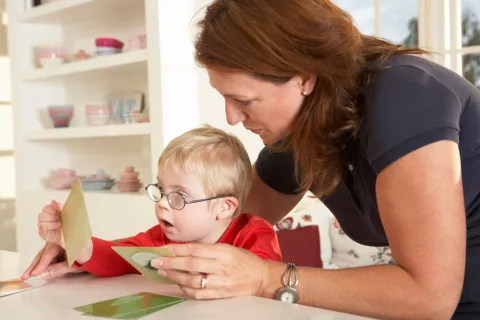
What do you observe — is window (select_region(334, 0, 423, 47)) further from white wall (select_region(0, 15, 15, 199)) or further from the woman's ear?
white wall (select_region(0, 15, 15, 199))

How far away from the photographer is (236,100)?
4.32ft

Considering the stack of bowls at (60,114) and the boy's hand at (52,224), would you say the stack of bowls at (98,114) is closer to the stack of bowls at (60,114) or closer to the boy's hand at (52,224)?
the stack of bowls at (60,114)

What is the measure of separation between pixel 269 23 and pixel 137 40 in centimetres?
230

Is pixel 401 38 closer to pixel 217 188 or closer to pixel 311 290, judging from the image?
pixel 217 188

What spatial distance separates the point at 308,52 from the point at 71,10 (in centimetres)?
289

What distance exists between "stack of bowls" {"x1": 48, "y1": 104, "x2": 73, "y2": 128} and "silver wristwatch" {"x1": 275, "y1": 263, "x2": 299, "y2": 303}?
309cm

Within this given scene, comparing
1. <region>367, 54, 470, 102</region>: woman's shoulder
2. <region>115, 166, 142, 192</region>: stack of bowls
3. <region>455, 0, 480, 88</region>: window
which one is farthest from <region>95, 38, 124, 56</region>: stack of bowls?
<region>367, 54, 470, 102</region>: woman's shoulder

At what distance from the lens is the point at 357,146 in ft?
4.15

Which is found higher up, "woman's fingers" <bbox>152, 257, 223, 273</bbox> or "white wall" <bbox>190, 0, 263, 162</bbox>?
"white wall" <bbox>190, 0, 263, 162</bbox>

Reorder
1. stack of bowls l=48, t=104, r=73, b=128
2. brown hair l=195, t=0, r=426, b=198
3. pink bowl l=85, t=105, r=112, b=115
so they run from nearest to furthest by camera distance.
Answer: brown hair l=195, t=0, r=426, b=198 < pink bowl l=85, t=105, r=112, b=115 < stack of bowls l=48, t=104, r=73, b=128

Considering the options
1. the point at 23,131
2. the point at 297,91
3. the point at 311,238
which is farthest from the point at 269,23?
the point at 23,131

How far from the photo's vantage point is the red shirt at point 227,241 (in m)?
1.25

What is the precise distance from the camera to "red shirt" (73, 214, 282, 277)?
4.11 ft

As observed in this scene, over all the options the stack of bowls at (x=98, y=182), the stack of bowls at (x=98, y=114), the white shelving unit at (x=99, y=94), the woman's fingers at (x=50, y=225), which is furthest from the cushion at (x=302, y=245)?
the woman's fingers at (x=50, y=225)
